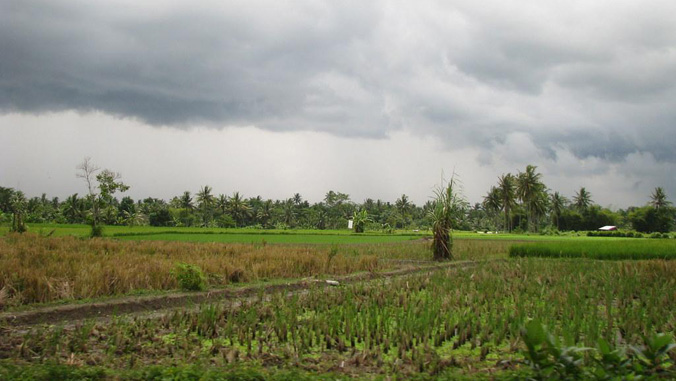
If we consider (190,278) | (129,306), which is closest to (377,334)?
(129,306)

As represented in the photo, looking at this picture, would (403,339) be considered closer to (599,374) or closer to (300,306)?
(599,374)

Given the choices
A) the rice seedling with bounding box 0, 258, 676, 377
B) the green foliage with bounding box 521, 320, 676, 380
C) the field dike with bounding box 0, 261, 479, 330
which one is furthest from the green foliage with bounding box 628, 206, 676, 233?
the green foliage with bounding box 521, 320, 676, 380

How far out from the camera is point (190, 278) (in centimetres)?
1043

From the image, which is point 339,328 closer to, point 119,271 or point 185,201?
point 119,271

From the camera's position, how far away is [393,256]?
20.4m

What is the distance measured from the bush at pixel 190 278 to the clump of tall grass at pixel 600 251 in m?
15.0

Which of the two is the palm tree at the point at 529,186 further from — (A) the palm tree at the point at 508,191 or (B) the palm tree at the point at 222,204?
(B) the palm tree at the point at 222,204

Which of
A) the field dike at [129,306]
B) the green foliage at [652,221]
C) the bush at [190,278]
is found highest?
the green foliage at [652,221]

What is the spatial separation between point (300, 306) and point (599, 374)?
5396 mm

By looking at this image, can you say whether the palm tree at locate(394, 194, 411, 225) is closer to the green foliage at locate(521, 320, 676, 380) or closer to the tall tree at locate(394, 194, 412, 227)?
the tall tree at locate(394, 194, 412, 227)

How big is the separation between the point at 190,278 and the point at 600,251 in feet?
55.8

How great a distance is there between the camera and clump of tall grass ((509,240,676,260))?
19.5 m

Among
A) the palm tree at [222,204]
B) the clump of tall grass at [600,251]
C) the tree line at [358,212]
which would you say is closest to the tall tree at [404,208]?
the tree line at [358,212]

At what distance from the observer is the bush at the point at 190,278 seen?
10.4m
